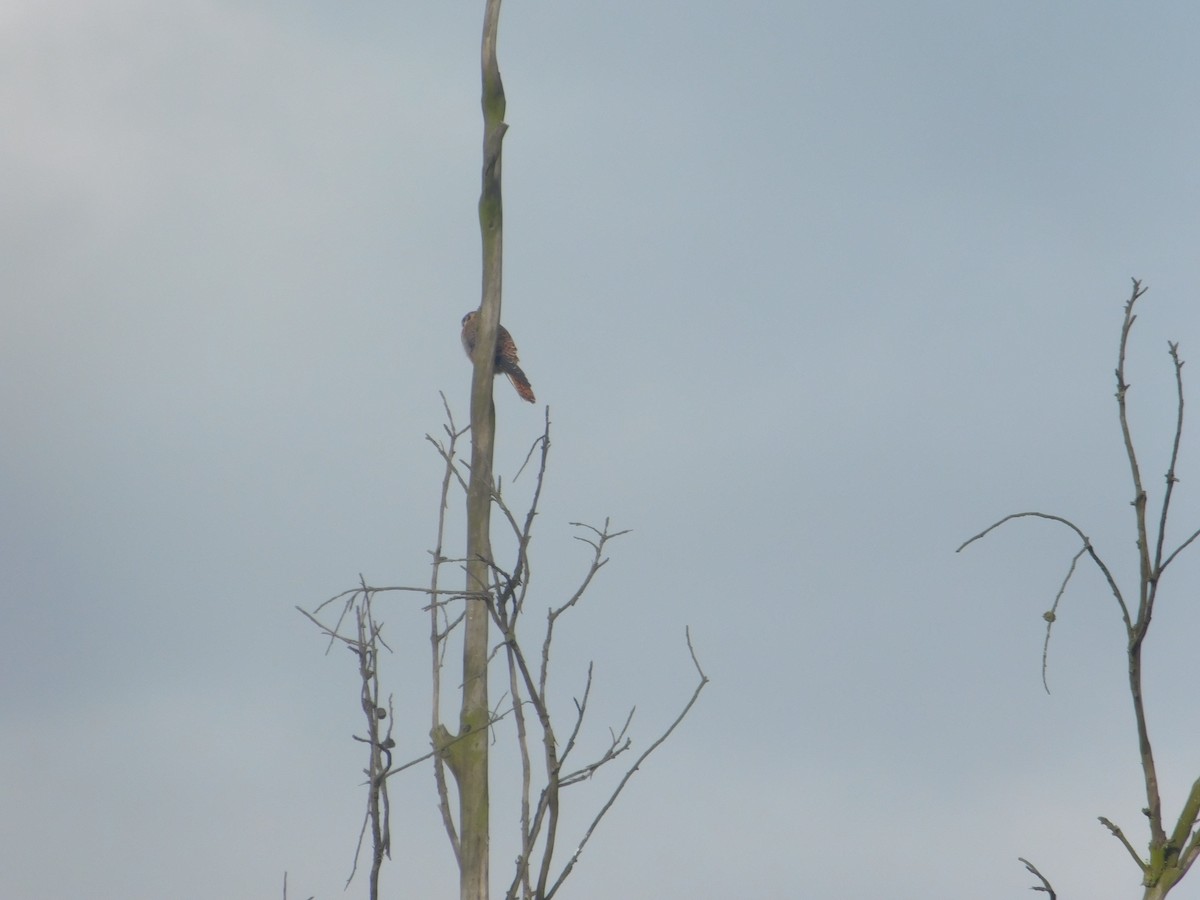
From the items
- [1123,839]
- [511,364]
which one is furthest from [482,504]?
[511,364]

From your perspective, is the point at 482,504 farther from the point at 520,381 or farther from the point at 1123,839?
the point at 520,381

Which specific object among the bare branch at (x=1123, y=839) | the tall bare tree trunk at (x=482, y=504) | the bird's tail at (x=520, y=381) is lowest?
the bare branch at (x=1123, y=839)

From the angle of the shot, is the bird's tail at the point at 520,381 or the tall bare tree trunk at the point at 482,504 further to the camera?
the bird's tail at the point at 520,381

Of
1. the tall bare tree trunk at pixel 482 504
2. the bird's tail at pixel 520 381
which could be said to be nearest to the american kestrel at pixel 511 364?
the bird's tail at pixel 520 381

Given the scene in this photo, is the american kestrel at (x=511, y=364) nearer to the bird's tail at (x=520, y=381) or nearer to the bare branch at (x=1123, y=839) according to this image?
the bird's tail at (x=520, y=381)

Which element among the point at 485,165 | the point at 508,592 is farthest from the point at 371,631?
the point at 485,165

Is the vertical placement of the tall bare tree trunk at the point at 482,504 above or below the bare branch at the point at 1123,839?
above

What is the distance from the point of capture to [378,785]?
374 centimetres

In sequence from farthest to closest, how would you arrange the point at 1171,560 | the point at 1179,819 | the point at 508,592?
the point at 508,592 → the point at 1171,560 → the point at 1179,819

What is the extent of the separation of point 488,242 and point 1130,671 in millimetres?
2340

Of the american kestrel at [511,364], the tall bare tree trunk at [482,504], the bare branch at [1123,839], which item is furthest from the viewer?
the american kestrel at [511,364]

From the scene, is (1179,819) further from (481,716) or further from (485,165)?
(485,165)

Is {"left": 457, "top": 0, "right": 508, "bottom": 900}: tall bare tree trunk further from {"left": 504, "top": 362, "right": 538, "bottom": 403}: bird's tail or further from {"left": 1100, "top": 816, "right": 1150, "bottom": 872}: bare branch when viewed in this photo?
{"left": 504, "top": 362, "right": 538, "bottom": 403}: bird's tail

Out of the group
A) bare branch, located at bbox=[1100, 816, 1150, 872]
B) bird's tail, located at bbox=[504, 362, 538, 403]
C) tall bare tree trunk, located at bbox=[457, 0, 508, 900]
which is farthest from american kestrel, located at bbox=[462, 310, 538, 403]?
bare branch, located at bbox=[1100, 816, 1150, 872]
